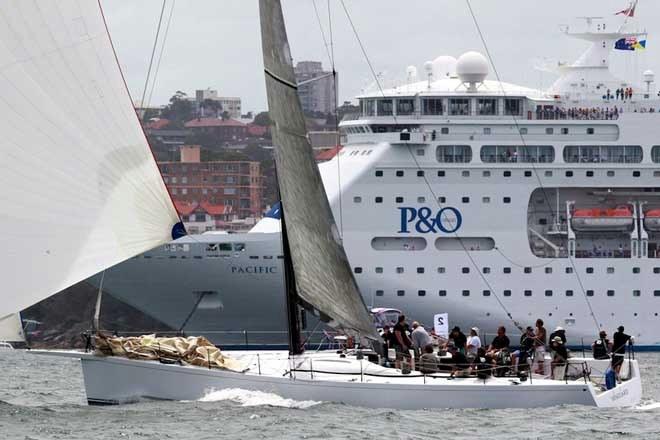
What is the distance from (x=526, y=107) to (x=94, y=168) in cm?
Answer: 2158

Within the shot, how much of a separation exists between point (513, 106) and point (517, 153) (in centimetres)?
112

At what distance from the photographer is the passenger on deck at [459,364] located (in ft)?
69.2

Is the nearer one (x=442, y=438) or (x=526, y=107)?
(x=442, y=438)

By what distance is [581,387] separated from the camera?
68.8 feet

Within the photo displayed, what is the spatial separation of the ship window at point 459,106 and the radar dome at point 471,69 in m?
0.59

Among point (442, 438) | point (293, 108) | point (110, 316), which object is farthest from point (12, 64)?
point (110, 316)

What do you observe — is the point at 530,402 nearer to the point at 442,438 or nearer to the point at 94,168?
the point at 442,438

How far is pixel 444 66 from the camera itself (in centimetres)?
4212

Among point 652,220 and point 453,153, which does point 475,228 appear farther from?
point 652,220

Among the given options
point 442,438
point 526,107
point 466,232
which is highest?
point 526,107

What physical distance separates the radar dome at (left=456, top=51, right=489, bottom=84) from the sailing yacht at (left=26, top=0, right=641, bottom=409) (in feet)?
58.9

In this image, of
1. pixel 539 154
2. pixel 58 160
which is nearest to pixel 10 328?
pixel 58 160

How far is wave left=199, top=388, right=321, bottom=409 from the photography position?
67.3 feet

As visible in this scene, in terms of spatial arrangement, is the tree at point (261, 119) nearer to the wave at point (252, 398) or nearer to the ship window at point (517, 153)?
the ship window at point (517, 153)
